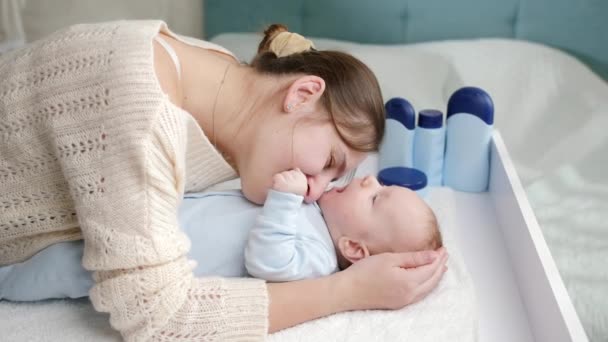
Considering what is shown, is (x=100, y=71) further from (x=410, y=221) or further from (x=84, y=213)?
(x=410, y=221)

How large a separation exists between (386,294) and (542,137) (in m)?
1.02

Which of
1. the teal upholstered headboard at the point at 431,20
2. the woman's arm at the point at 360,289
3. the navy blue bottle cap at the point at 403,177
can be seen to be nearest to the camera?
the woman's arm at the point at 360,289

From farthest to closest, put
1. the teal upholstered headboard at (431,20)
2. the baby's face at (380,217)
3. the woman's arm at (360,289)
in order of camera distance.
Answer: the teal upholstered headboard at (431,20) < the baby's face at (380,217) < the woman's arm at (360,289)

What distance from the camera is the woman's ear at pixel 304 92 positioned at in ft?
3.35

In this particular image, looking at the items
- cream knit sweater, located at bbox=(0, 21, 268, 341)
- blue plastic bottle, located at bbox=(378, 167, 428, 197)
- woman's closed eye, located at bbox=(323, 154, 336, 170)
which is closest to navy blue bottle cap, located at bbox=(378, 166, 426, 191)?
blue plastic bottle, located at bbox=(378, 167, 428, 197)

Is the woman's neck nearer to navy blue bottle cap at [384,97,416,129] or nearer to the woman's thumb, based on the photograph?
the woman's thumb

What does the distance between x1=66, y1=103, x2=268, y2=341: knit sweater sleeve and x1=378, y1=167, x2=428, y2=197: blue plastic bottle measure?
Answer: 1.90ft

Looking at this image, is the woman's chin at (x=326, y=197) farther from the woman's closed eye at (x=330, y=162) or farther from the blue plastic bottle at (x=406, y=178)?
the blue plastic bottle at (x=406, y=178)

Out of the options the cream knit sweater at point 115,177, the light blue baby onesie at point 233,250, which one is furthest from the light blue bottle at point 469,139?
the cream knit sweater at point 115,177

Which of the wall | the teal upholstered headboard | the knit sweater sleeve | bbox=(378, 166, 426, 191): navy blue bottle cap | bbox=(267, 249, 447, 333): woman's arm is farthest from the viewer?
the teal upholstered headboard

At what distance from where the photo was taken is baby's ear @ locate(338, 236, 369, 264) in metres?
1.10

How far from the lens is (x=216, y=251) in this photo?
1040mm

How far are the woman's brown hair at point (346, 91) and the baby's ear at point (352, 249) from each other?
164mm

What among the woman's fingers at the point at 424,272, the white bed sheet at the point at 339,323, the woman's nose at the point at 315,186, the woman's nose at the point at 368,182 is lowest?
the white bed sheet at the point at 339,323
